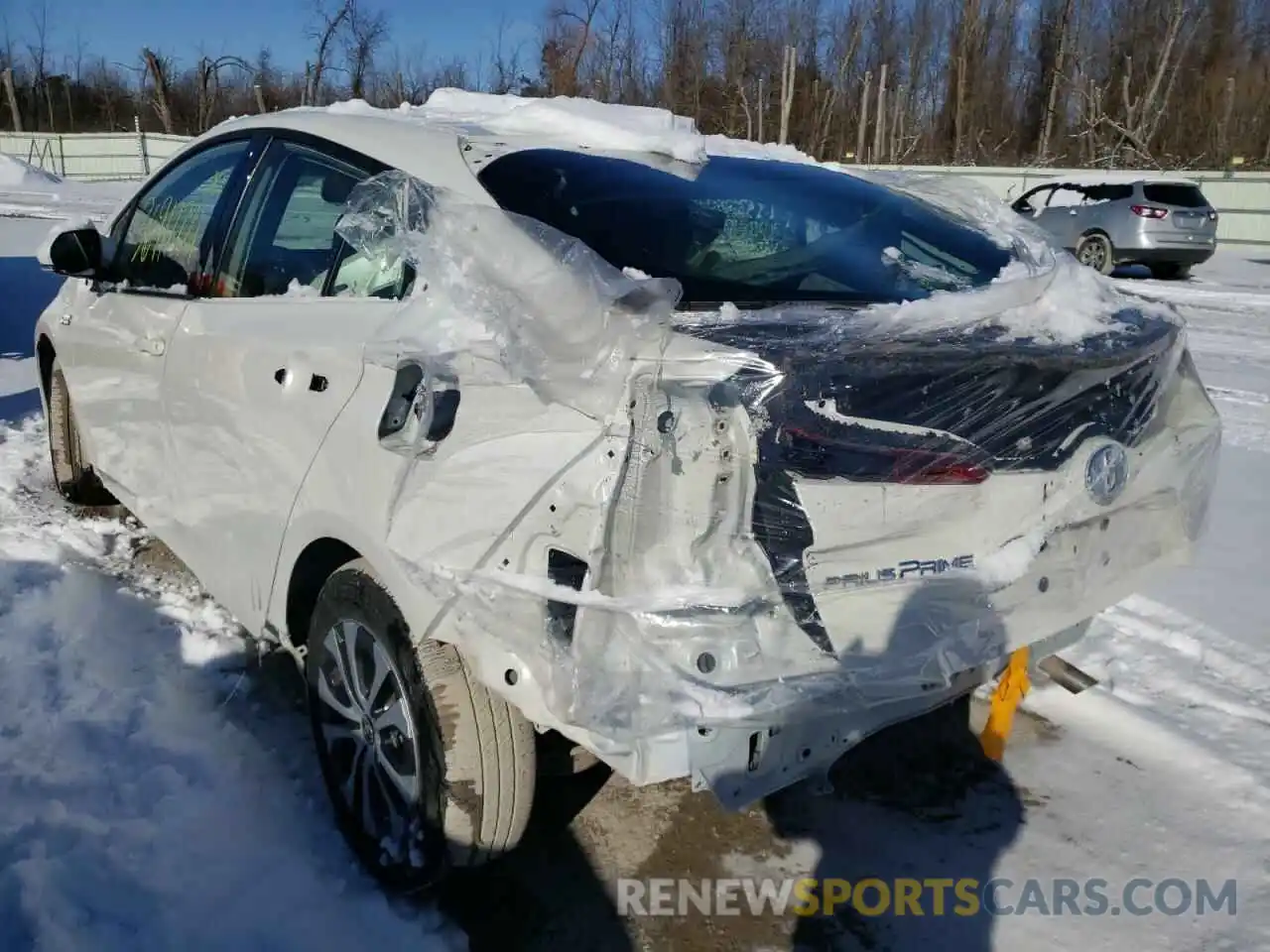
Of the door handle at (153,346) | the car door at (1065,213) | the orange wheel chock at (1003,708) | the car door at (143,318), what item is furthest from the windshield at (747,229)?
the car door at (1065,213)

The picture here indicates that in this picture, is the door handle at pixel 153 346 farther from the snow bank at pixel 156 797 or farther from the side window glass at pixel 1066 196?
the side window glass at pixel 1066 196

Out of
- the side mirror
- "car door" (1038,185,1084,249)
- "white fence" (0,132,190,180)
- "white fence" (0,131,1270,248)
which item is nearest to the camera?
the side mirror

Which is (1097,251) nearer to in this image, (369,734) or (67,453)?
(67,453)

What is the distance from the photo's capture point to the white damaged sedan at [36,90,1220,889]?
188 cm

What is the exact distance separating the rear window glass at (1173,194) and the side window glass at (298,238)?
51.7ft

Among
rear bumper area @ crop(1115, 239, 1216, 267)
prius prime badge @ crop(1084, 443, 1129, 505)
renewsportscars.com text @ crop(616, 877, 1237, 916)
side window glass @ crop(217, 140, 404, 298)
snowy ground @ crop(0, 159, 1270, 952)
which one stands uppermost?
side window glass @ crop(217, 140, 404, 298)

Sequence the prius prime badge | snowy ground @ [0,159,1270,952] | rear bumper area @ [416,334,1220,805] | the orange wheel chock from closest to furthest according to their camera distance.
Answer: rear bumper area @ [416,334,1220,805] → the prius prime badge → snowy ground @ [0,159,1270,952] → the orange wheel chock

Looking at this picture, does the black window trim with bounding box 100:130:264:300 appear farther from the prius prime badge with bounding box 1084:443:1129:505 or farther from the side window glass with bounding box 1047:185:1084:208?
the side window glass with bounding box 1047:185:1084:208

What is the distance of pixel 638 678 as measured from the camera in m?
1.88

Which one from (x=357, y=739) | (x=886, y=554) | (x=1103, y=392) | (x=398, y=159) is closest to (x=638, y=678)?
(x=886, y=554)

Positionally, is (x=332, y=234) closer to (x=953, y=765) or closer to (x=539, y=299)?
(x=539, y=299)

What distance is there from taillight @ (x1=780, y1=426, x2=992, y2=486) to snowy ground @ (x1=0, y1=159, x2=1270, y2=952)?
1.13 m

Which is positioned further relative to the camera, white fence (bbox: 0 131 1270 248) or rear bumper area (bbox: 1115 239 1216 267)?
white fence (bbox: 0 131 1270 248)

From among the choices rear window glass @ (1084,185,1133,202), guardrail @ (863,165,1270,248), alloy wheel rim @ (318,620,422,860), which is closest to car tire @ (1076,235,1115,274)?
rear window glass @ (1084,185,1133,202)
